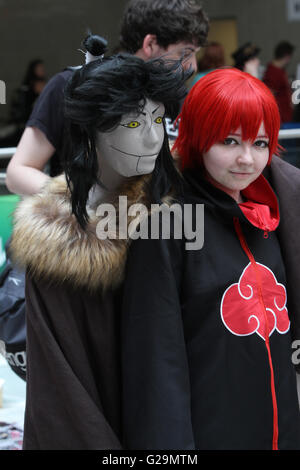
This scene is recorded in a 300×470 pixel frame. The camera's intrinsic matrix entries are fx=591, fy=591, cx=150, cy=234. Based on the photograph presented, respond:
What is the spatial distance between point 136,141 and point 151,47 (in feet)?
2.90

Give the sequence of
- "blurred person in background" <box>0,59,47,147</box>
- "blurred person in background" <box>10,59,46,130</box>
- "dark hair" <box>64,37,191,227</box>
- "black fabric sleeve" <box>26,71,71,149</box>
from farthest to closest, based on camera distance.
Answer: "blurred person in background" <box>0,59,47,147</box> → "blurred person in background" <box>10,59,46,130</box> → "black fabric sleeve" <box>26,71,71,149</box> → "dark hair" <box>64,37,191,227</box>

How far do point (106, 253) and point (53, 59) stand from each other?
9.99 m

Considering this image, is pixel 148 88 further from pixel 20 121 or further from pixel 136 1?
pixel 20 121

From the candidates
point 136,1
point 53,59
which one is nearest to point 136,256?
point 136,1

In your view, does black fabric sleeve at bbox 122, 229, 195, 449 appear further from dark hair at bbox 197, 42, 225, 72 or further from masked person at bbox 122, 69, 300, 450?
dark hair at bbox 197, 42, 225, 72

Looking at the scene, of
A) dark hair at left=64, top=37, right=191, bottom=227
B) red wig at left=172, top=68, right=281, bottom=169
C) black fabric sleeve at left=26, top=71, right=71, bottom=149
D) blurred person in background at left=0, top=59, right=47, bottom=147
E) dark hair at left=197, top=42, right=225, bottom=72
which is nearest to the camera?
dark hair at left=64, top=37, right=191, bottom=227

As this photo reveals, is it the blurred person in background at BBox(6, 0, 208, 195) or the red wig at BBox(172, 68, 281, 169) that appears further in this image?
the blurred person in background at BBox(6, 0, 208, 195)

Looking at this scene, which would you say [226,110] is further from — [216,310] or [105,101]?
[216,310]

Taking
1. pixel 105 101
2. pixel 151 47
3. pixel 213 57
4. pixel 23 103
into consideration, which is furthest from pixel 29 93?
pixel 105 101

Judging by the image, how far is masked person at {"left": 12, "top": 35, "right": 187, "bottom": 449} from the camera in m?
1.38

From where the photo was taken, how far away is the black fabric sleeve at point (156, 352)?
1436mm

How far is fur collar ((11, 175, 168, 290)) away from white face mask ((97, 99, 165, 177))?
9 cm

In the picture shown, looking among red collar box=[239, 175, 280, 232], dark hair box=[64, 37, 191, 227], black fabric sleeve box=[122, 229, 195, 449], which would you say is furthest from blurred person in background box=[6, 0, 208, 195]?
black fabric sleeve box=[122, 229, 195, 449]

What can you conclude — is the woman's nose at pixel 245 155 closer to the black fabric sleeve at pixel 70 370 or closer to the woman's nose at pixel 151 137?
the woman's nose at pixel 151 137
